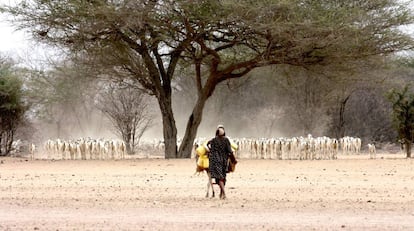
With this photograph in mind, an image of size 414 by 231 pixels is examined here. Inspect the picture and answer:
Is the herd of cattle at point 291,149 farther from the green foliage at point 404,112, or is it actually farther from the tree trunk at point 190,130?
the green foliage at point 404,112

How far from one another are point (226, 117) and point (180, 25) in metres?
30.1

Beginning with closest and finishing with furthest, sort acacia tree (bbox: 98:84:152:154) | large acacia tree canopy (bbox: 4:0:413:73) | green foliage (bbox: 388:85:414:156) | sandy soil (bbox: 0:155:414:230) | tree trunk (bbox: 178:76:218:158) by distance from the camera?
sandy soil (bbox: 0:155:414:230) < large acacia tree canopy (bbox: 4:0:413:73) < green foliage (bbox: 388:85:414:156) < tree trunk (bbox: 178:76:218:158) < acacia tree (bbox: 98:84:152:154)

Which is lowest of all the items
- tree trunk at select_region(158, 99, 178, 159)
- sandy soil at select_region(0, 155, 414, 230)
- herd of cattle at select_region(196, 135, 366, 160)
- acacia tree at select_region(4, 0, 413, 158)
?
sandy soil at select_region(0, 155, 414, 230)

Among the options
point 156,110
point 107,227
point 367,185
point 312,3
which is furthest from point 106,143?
point 156,110

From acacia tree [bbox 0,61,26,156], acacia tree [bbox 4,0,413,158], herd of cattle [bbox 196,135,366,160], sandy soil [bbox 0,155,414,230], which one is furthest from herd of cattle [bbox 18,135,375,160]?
sandy soil [bbox 0,155,414,230]

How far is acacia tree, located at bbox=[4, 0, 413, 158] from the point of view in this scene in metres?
28.2

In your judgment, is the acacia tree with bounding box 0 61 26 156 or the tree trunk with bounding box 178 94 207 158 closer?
the tree trunk with bounding box 178 94 207 158

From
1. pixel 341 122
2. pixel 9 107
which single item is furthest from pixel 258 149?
pixel 341 122

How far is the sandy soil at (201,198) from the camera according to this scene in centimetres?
1340

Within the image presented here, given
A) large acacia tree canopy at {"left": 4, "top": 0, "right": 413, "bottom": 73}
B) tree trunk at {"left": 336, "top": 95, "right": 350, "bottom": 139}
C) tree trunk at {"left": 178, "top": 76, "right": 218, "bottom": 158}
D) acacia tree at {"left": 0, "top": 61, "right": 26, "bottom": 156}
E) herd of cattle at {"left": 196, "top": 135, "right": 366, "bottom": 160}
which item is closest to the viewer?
large acacia tree canopy at {"left": 4, "top": 0, "right": 413, "bottom": 73}

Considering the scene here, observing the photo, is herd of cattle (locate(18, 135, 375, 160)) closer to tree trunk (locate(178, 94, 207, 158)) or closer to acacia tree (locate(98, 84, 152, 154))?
tree trunk (locate(178, 94, 207, 158))

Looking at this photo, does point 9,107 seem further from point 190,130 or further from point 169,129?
point 190,130

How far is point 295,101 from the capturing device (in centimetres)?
5109

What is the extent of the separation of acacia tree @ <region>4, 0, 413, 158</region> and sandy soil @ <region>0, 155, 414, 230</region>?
15.2ft
